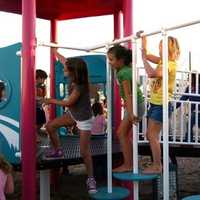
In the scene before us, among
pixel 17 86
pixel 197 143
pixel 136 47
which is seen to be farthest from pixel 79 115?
pixel 197 143

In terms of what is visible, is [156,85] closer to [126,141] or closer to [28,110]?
[126,141]

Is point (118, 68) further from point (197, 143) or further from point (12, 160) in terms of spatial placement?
point (197, 143)

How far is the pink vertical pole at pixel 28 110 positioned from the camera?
15.1 feet

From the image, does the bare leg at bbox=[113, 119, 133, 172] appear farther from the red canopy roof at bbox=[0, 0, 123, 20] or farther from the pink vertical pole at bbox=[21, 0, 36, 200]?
the red canopy roof at bbox=[0, 0, 123, 20]

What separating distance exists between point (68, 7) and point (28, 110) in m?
3.30

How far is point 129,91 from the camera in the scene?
427 centimetres

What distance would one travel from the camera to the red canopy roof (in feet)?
23.6

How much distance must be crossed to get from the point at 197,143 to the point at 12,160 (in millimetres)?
2669

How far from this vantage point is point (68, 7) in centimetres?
752

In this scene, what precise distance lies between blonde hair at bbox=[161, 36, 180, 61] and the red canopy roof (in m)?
3.20

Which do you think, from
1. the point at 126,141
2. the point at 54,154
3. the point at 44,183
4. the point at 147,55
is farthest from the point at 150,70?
the point at 44,183

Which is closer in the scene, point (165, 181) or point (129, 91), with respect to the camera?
point (165, 181)

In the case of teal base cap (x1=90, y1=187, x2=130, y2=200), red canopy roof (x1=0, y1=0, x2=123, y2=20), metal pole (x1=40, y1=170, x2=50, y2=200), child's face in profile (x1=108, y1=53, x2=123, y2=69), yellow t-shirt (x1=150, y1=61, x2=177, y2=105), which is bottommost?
metal pole (x1=40, y1=170, x2=50, y2=200)

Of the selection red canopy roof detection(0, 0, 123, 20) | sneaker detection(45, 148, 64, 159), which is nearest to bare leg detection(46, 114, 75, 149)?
sneaker detection(45, 148, 64, 159)
